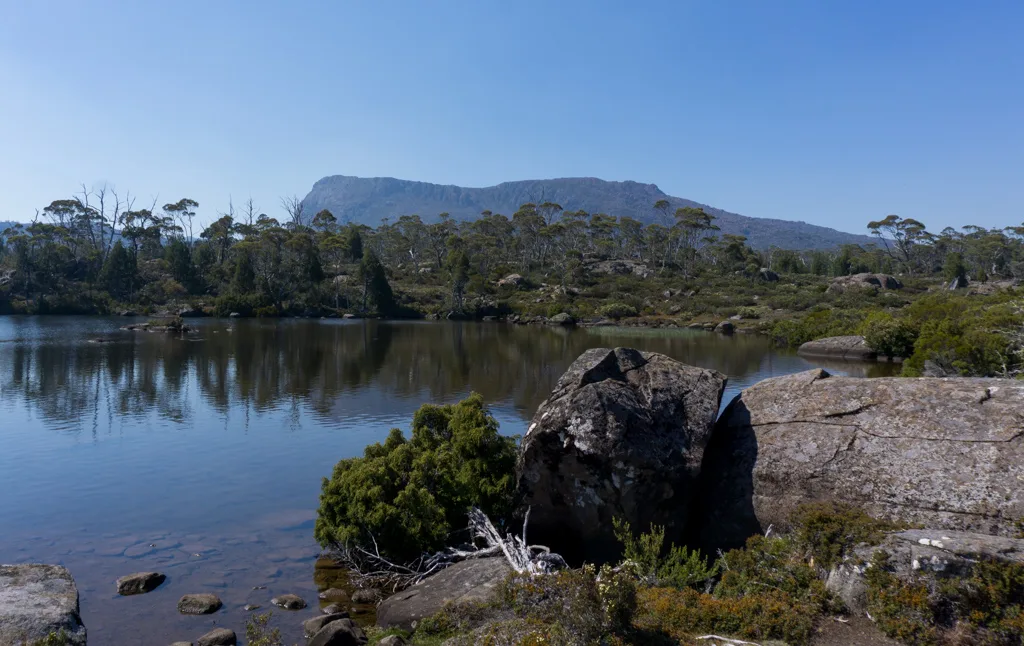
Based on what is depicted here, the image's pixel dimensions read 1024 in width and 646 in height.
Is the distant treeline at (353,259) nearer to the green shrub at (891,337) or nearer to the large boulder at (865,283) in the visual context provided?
the large boulder at (865,283)

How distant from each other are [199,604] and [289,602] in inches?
49.5

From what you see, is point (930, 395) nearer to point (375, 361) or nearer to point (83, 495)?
point (83, 495)

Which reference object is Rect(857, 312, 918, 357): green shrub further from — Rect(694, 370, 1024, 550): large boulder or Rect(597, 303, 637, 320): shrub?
Rect(597, 303, 637, 320): shrub

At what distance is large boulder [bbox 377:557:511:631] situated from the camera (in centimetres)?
823

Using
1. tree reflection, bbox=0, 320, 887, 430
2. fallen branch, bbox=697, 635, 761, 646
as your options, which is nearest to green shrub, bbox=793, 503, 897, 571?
fallen branch, bbox=697, 635, 761, 646

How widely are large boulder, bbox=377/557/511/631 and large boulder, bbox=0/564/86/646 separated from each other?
138 inches

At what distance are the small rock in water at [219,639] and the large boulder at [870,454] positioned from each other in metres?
6.56

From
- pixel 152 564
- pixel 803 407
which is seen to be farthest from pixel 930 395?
pixel 152 564

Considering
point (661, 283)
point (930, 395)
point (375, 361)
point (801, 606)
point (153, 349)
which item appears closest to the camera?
point (801, 606)

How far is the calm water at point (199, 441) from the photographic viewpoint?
10.8m

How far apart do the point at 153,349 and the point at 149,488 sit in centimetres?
3181

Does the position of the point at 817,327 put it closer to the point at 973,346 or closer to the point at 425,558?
the point at 973,346

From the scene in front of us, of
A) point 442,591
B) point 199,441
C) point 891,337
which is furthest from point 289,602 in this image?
point 891,337

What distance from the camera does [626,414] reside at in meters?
9.68
